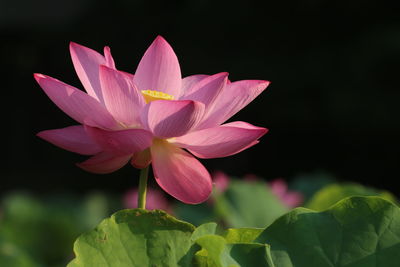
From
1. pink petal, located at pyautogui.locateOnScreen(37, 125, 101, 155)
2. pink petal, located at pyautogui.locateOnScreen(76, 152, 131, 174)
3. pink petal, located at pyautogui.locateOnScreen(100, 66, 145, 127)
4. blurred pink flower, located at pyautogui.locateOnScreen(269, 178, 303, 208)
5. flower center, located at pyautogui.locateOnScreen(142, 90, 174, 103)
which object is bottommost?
blurred pink flower, located at pyautogui.locateOnScreen(269, 178, 303, 208)

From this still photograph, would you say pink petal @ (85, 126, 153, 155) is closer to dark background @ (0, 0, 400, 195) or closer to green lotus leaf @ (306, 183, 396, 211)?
green lotus leaf @ (306, 183, 396, 211)

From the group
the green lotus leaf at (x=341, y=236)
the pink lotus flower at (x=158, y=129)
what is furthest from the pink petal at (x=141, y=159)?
the green lotus leaf at (x=341, y=236)

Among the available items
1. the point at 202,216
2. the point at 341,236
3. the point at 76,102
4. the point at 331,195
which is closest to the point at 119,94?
the point at 76,102

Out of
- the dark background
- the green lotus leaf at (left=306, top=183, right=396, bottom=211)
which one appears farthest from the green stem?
the dark background

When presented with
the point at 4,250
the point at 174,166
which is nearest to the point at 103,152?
the point at 174,166

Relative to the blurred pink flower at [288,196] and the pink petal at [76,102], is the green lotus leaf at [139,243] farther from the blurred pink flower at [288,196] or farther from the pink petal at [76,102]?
the blurred pink flower at [288,196]

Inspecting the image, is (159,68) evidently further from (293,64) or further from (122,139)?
(293,64)

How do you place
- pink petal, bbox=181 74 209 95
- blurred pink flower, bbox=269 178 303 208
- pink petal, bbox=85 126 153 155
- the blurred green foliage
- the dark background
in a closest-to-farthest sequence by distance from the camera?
pink petal, bbox=85 126 153 155, pink petal, bbox=181 74 209 95, the blurred green foliage, blurred pink flower, bbox=269 178 303 208, the dark background
